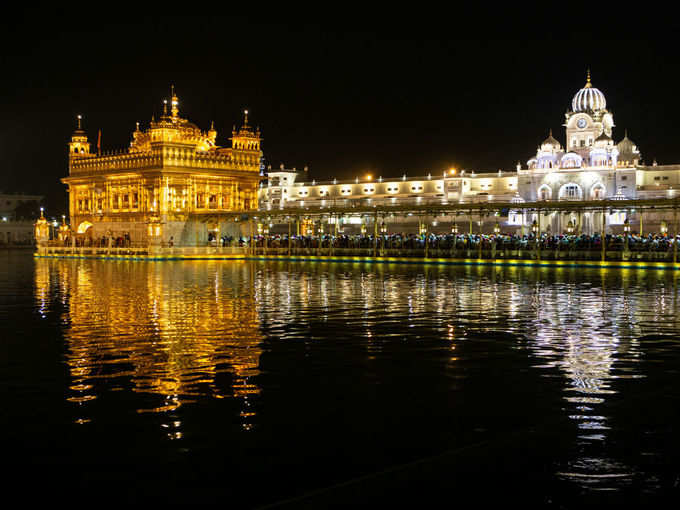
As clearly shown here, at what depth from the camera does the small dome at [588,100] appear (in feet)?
383

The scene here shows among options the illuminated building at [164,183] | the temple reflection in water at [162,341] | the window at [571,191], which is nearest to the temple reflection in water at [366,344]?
the temple reflection in water at [162,341]

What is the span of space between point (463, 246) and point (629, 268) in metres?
13.9

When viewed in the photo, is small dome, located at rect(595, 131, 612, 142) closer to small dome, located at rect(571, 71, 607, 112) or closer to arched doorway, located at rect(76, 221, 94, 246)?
small dome, located at rect(571, 71, 607, 112)

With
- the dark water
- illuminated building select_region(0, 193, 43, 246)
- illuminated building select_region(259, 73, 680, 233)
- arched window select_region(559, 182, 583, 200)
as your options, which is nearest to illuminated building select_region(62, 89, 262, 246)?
illuminated building select_region(259, 73, 680, 233)

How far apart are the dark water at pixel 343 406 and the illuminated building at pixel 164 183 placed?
41817 mm

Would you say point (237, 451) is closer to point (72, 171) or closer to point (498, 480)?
point (498, 480)

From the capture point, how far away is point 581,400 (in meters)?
9.85

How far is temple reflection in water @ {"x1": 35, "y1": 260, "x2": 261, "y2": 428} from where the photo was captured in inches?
423

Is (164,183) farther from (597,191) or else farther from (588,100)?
(588,100)

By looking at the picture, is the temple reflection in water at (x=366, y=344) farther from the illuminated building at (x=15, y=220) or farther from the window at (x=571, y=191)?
the illuminated building at (x=15, y=220)

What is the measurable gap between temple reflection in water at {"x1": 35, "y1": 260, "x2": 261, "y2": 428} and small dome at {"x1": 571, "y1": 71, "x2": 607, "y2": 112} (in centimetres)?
9966

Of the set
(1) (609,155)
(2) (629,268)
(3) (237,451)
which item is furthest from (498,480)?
(1) (609,155)

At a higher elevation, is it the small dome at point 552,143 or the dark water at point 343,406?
the small dome at point 552,143

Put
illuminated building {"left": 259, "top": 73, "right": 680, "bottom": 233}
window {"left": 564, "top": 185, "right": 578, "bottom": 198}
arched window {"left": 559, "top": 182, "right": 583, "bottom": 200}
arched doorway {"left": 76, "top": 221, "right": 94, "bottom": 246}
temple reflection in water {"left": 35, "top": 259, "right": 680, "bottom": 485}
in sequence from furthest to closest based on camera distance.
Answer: window {"left": 564, "top": 185, "right": 578, "bottom": 198} → arched window {"left": 559, "top": 182, "right": 583, "bottom": 200} → illuminated building {"left": 259, "top": 73, "right": 680, "bottom": 233} → arched doorway {"left": 76, "top": 221, "right": 94, "bottom": 246} → temple reflection in water {"left": 35, "top": 259, "right": 680, "bottom": 485}
